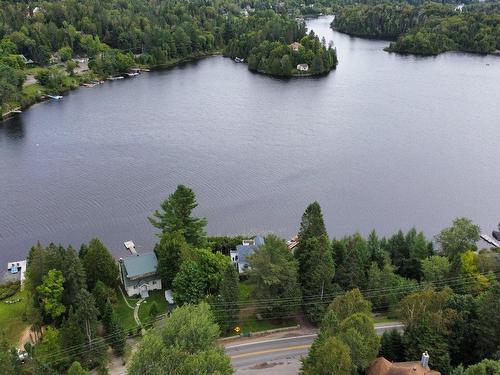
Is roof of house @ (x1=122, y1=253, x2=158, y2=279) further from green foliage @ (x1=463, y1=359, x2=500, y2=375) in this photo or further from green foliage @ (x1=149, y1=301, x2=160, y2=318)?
green foliage @ (x1=463, y1=359, x2=500, y2=375)

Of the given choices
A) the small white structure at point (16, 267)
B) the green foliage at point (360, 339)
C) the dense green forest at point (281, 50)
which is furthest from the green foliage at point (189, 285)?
the dense green forest at point (281, 50)

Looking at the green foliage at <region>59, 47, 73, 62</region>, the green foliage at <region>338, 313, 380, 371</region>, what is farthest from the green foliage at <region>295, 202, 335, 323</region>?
the green foliage at <region>59, 47, 73, 62</region>

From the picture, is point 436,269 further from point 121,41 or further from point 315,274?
point 121,41

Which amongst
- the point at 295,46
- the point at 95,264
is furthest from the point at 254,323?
the point at 295,46

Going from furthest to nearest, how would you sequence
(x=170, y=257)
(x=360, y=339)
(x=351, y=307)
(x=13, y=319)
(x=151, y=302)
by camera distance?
(x=170, y=257) → (x=151, y=302) → (x=13, y=319) → (x=351, y=307) → (x=360, y=339)

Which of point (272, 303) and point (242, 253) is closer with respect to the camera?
point (272, 303)

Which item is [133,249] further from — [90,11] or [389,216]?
[90,11]
